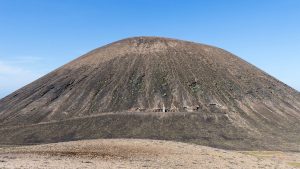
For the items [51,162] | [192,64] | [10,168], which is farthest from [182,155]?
[192,64]

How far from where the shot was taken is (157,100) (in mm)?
141750

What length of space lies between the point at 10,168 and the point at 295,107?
129510mm

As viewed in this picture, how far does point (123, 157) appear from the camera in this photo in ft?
158

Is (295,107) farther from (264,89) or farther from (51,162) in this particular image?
(51,162)

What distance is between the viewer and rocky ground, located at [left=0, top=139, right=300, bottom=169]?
140 feet

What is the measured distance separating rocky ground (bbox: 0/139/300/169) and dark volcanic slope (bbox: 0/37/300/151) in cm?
5275

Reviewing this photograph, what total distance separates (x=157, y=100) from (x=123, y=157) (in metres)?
93.8

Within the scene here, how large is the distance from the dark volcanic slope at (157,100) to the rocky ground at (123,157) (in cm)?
5275

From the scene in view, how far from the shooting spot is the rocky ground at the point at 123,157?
140 ft

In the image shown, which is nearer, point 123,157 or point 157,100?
point 123,157

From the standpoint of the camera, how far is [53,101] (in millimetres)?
148875

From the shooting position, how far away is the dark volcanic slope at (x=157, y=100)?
120m

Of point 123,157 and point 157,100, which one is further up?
point 157,100

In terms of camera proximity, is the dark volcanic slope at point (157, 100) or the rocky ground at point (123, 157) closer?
the rocky ground at point (123, 157)
